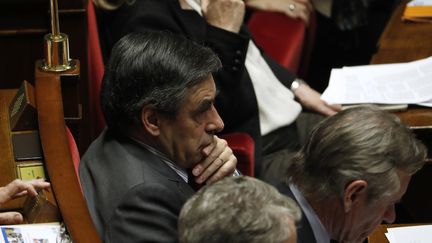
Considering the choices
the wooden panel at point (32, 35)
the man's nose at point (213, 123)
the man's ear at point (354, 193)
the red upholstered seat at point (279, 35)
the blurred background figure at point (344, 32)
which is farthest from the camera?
the blurred background figure at point (344, 32)

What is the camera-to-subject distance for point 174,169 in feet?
5.56

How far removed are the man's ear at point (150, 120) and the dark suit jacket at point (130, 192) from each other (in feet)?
0.15

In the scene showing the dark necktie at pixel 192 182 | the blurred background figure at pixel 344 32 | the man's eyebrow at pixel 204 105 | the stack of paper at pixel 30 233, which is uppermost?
the man's eyebrow at pixel 204 105

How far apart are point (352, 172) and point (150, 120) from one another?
43 centimetres

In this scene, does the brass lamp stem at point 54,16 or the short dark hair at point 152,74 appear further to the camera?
the brass lamp stem at point 54,16

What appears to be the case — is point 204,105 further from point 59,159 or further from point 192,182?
point 59,159

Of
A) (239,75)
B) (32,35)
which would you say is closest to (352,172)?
(239,75)

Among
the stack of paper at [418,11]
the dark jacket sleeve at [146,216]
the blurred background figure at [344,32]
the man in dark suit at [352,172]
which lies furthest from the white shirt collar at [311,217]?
the blurred background figure at [344,32]

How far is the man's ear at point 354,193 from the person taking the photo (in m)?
1.58

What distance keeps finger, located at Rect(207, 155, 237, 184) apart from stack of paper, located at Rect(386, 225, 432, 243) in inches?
15.8

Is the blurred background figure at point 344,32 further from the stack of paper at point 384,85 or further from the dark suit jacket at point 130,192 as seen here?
the dark suit jacket at point 130,192

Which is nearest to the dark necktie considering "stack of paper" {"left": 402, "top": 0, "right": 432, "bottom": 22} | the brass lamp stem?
the brass lamp stem

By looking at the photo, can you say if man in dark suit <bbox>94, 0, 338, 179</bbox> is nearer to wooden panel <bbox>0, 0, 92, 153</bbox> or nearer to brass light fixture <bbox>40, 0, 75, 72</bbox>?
wooden panel <bbox>0, 0, 92, 153</bbox>

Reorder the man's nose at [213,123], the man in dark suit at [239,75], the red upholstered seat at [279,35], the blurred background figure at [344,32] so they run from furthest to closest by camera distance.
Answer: the blurred background figure at [344,32] → the red upholstered seat at [279,35] → the man in dark suit at [239,75] → the man's nose at [213,123]
